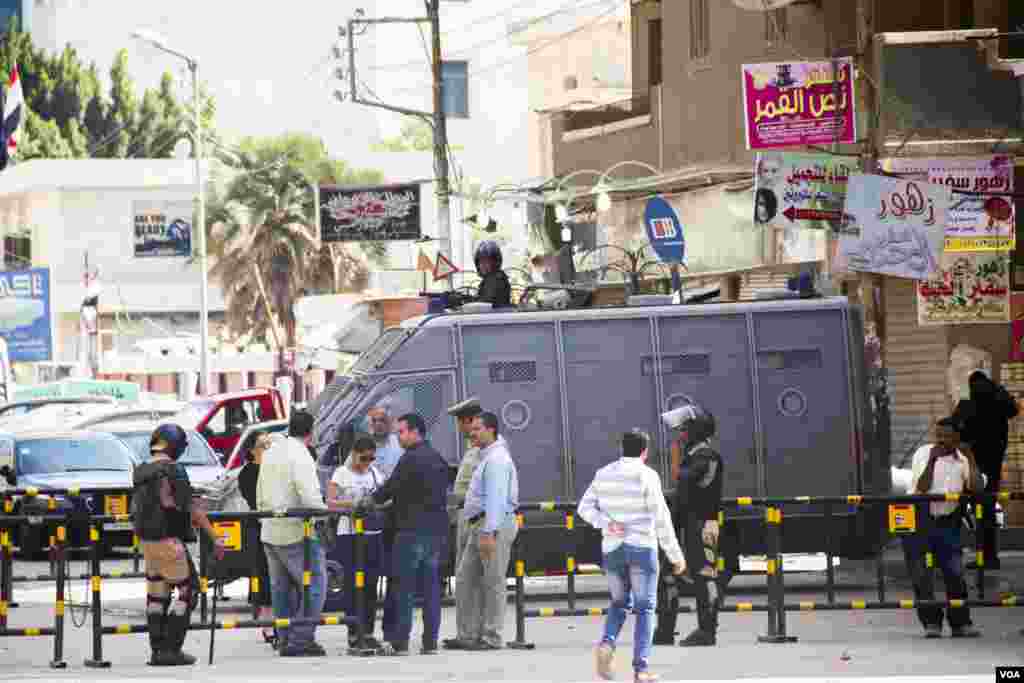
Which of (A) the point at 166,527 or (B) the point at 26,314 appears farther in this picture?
(B) the point at 26,314

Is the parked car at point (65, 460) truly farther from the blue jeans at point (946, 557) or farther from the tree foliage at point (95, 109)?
the tree foliage at point (95, 109)

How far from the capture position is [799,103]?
26.2m

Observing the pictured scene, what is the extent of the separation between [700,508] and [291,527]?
2909 mm

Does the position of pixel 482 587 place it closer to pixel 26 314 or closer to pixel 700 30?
pixel 700 30

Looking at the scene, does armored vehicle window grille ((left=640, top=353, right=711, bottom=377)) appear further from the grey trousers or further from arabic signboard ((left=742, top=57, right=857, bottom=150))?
arabic signboard ((left=742, top=57, right=857, bottom=150))

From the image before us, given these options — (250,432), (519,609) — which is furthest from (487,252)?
(519,609)

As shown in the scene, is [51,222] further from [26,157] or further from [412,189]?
[412,189]

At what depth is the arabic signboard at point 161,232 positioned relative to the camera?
2356 inches

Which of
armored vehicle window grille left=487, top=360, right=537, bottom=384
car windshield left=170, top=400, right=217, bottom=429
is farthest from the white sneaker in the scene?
car windshield left=170, top=400, right=217, bottom=429

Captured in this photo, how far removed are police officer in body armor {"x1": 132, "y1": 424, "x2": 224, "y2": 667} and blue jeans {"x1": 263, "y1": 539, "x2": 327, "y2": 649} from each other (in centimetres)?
57

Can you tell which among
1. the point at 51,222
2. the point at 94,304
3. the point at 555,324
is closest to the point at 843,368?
the point at 555,324

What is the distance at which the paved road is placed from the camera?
14914 millimetres

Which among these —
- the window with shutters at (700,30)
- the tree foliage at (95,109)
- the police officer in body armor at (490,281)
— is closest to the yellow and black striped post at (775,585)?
the police officer in body armor at (490,281)

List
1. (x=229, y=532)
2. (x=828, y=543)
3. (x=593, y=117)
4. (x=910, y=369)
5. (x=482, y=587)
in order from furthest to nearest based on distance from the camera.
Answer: (x=593, y=117), (x=910, y=369), (x=828, y=543), (x=482, y=587), (x=229, y=532)
